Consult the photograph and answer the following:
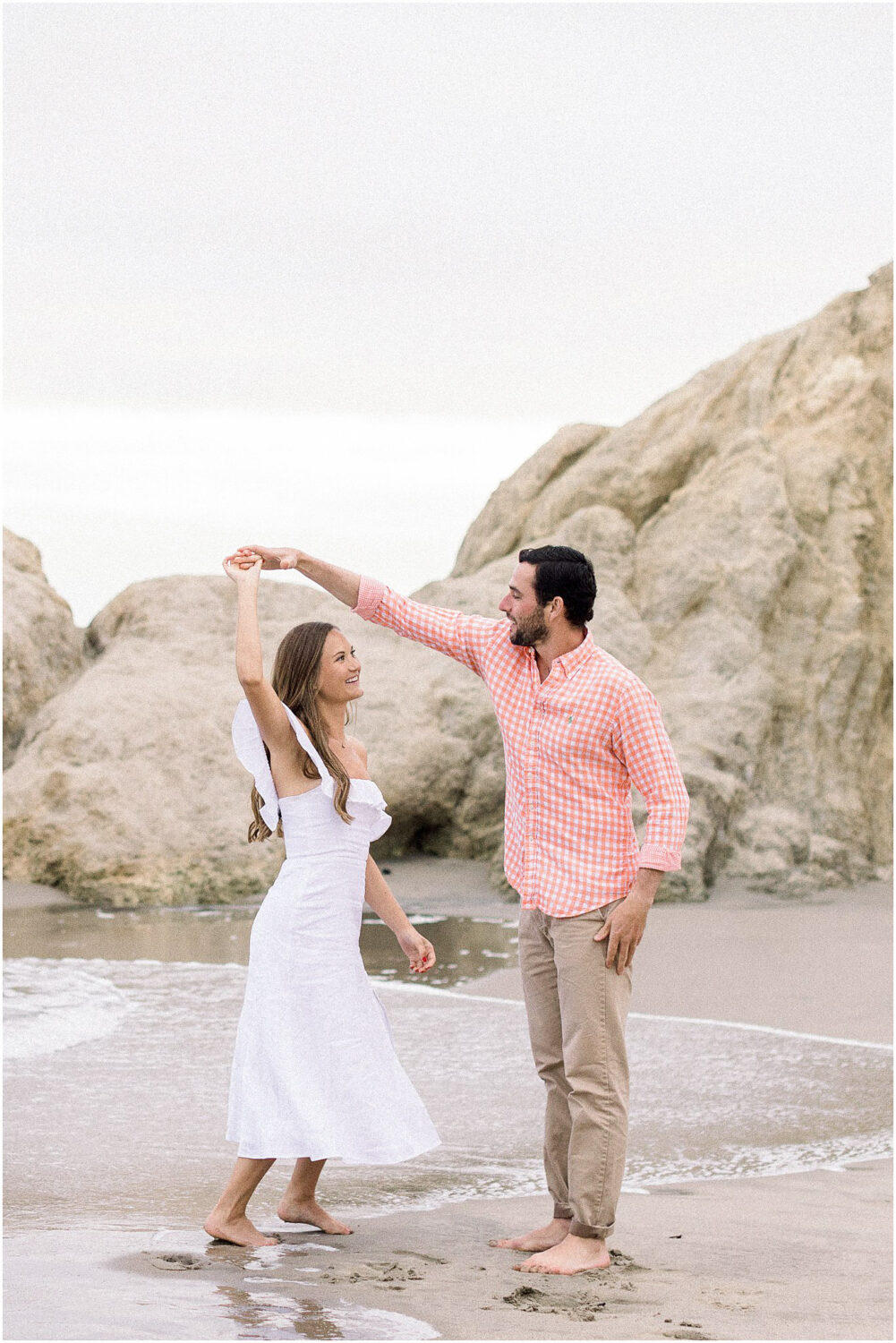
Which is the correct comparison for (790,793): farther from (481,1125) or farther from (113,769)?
(481,1125)

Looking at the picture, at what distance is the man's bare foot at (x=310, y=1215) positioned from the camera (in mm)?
4242

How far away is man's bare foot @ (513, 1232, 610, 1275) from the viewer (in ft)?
12.8

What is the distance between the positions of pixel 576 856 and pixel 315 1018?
85 centimetres

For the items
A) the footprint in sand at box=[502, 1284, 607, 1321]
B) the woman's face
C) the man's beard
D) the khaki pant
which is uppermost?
the man's beard

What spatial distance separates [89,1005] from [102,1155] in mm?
2816

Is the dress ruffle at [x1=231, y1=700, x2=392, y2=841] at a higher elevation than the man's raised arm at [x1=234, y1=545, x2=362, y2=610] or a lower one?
lower

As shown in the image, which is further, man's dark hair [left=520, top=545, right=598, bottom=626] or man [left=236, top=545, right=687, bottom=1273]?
man's dark hair [left=520, top=545, right=598, bottom=626]

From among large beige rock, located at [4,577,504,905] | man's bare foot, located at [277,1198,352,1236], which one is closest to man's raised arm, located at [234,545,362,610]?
man's bare foot, located at [277,1198,352,1236]

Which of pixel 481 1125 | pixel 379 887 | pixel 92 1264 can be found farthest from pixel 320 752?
Answer: pixel 481 1125

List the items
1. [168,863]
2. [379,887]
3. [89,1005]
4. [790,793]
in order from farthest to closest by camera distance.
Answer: [790,793] < [168,863] < [89,1005] < [379,887]

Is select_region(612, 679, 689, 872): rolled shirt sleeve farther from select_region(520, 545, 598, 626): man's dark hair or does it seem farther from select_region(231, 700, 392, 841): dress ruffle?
select_region(231, 700, 392, 841): dress ruffle

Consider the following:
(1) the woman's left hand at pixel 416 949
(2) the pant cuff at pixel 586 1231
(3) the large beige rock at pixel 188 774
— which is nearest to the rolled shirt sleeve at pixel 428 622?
(1) the woman's left hand at pixel 416 949

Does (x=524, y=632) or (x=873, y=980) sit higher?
(x=524, y=632)

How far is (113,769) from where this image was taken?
1318 cm
